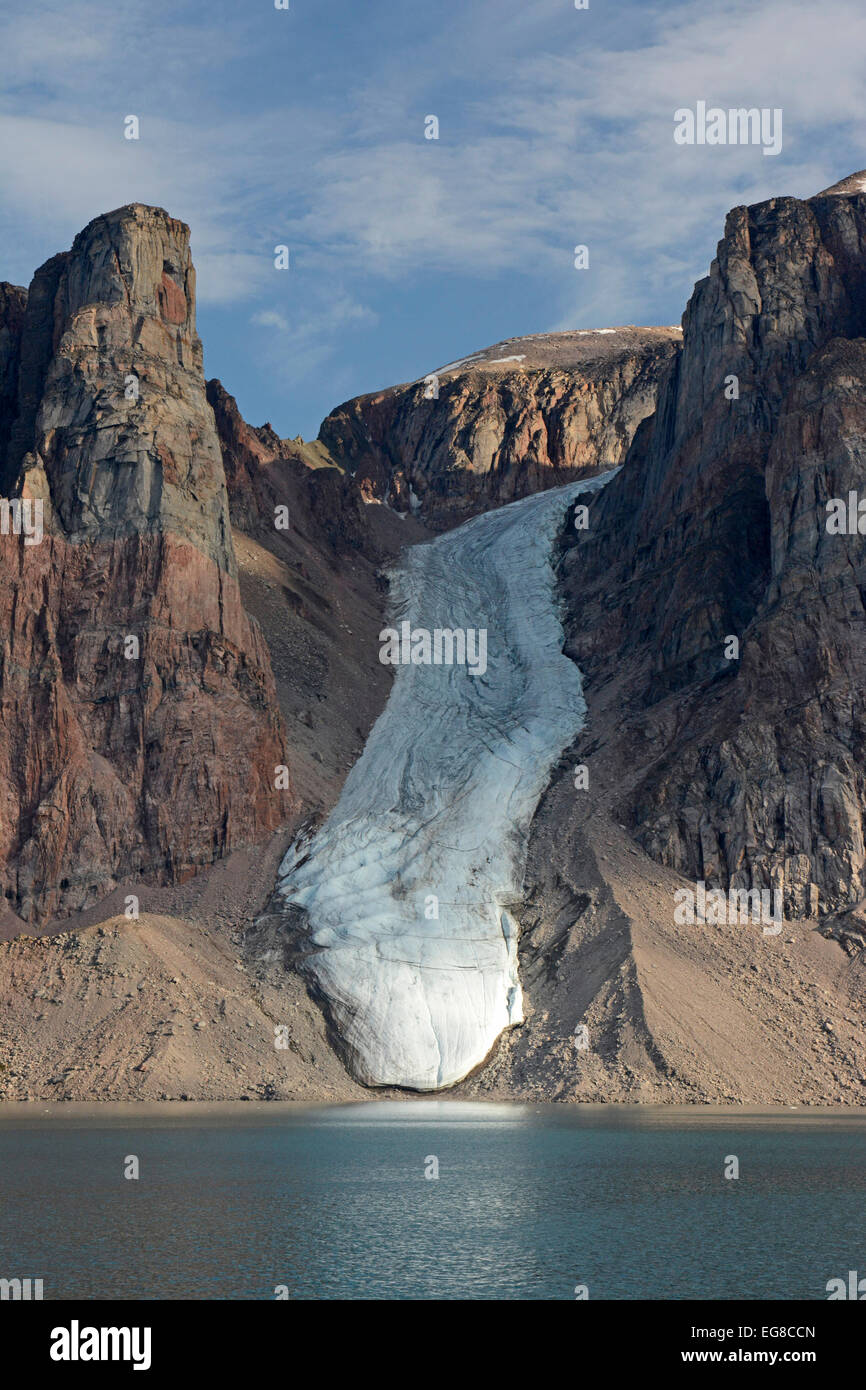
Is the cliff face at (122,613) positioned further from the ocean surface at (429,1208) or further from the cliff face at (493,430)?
the cliff face at (493,430)

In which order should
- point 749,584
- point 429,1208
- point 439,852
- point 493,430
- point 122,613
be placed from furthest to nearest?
point 493,430, point 749,584, point 122,613, point 439,852, point 429,1208

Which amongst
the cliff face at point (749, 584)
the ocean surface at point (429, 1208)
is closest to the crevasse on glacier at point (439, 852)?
the cliff face at point (749, 584)

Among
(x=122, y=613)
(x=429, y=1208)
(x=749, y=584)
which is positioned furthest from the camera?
(x=749, y=584)

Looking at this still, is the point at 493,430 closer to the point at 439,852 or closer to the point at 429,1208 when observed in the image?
the point at 439,852

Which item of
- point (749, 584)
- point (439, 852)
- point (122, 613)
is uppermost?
point (749, 584)

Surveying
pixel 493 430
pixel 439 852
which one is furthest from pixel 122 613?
pixel 493 430
